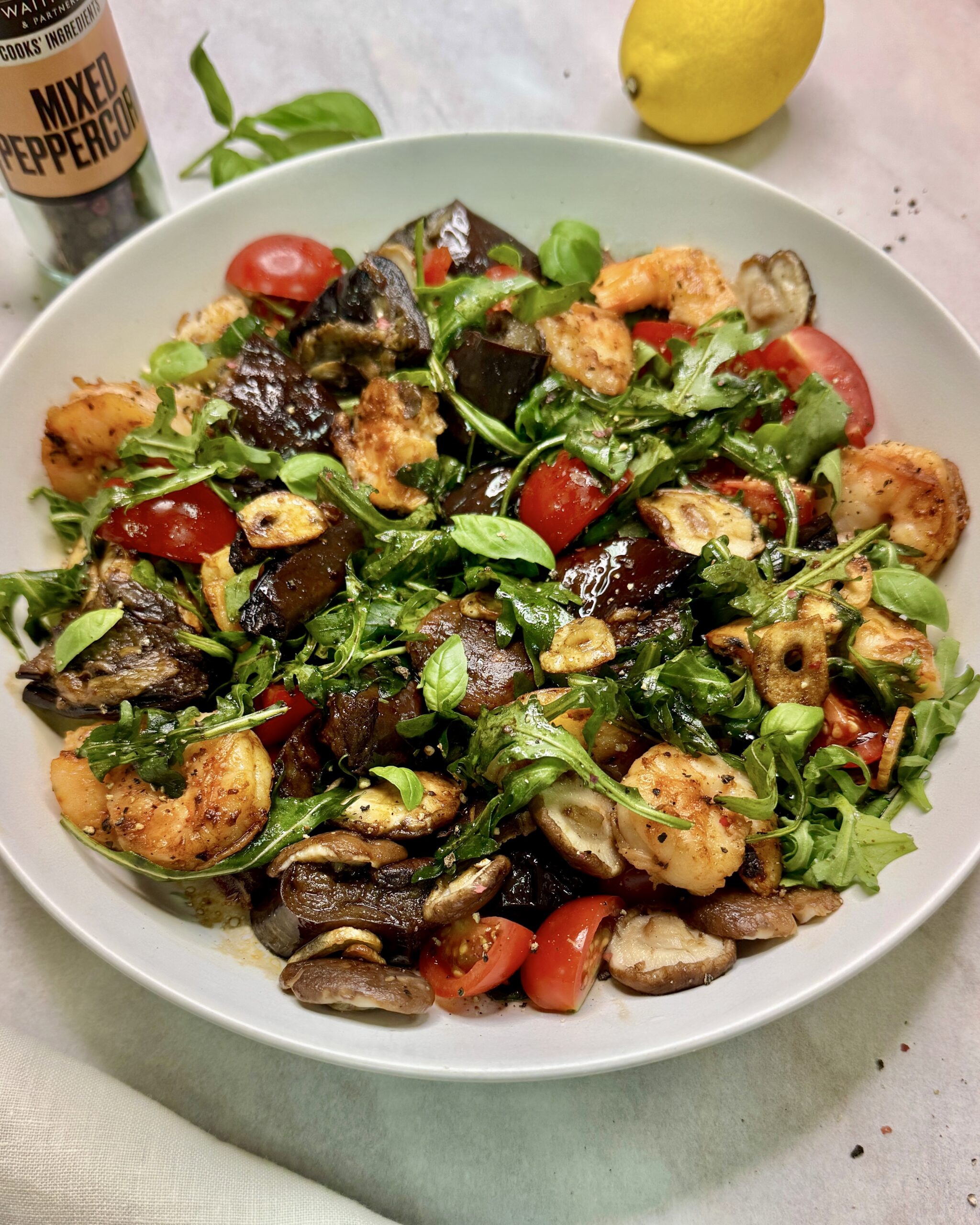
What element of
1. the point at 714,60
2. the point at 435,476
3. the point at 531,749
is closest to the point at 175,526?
the point at 435,476

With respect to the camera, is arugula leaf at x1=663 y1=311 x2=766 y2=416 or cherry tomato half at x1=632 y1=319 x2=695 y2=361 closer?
arugula leaf at x1=663 y1=311 x2=766 y2=416

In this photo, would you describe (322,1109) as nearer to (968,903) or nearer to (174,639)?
(174,639)

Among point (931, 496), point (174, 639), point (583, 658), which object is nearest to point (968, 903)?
point (931, 496)

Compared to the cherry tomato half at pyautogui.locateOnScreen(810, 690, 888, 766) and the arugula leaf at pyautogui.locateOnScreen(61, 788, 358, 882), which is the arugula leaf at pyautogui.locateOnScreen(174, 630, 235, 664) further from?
the cherry tomato half at pyautogui.locateOnScreen(810, 690, 888, 766)

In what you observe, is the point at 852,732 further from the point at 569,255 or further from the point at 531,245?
the point at 531,245

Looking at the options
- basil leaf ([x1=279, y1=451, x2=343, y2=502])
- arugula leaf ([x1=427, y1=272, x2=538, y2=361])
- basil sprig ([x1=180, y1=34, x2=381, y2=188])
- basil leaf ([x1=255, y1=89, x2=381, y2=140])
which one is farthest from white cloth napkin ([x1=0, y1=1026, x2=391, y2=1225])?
basil leaf ([x1=255, y1=89, x2=381, y2=140])
